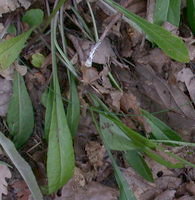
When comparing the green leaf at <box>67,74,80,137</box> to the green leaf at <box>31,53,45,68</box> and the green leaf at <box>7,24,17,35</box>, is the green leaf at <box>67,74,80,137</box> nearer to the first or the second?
the green leaf at <box>31,53,45,68</box>

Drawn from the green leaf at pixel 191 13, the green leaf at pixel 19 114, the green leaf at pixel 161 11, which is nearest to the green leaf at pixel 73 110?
the green leaf at pixel 19 114

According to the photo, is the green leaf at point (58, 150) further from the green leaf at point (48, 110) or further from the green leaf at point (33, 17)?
the green leaf at point (33, 17)

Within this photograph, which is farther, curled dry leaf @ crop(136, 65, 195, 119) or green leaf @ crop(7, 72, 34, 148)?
curled dry leaf @ crop(136, 65, 195, 119)

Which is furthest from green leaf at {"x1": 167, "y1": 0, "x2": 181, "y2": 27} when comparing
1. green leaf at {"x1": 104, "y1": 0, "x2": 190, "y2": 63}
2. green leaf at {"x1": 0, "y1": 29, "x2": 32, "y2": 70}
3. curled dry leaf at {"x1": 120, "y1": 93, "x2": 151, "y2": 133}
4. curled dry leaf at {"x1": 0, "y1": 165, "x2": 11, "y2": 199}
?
curled dry leaf at {"x1": 0, "y1": 165, "x2": 11, "y2": 199}

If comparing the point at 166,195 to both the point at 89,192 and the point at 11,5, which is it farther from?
the point at 11,5

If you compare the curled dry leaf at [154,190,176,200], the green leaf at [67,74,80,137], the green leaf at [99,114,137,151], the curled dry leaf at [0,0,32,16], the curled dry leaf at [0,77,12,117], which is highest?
the curled dry leaf at [0,0,32,16]

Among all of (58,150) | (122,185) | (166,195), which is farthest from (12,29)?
(166,195)
